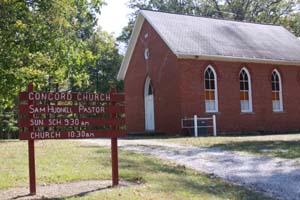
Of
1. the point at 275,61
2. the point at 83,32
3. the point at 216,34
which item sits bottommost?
the point at 275,61

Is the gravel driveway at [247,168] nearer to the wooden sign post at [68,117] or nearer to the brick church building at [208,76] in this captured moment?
the wooden sign post at [68,117]

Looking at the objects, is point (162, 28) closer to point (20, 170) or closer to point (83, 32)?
point (20, 170)

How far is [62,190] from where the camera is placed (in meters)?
6.79

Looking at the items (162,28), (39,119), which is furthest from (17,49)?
(162,28)

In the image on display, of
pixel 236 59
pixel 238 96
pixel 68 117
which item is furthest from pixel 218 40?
pixel 68 117

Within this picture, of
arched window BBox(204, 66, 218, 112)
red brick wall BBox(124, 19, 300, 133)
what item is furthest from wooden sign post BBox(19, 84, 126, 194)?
arched window BBox(204, 66, 218, 112)

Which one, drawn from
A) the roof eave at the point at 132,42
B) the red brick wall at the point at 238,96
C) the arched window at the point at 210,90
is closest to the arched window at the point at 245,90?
the red brick wall at the point at 238,96

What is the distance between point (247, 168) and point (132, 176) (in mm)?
2894

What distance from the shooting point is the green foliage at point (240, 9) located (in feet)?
146

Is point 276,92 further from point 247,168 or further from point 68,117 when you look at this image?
point 68,117

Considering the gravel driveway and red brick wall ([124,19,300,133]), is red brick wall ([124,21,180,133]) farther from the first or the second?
the gravel driveway

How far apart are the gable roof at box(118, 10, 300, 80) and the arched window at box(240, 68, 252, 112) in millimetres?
946

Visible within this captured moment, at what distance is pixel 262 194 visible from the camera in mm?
7020

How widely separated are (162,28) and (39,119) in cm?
1739
